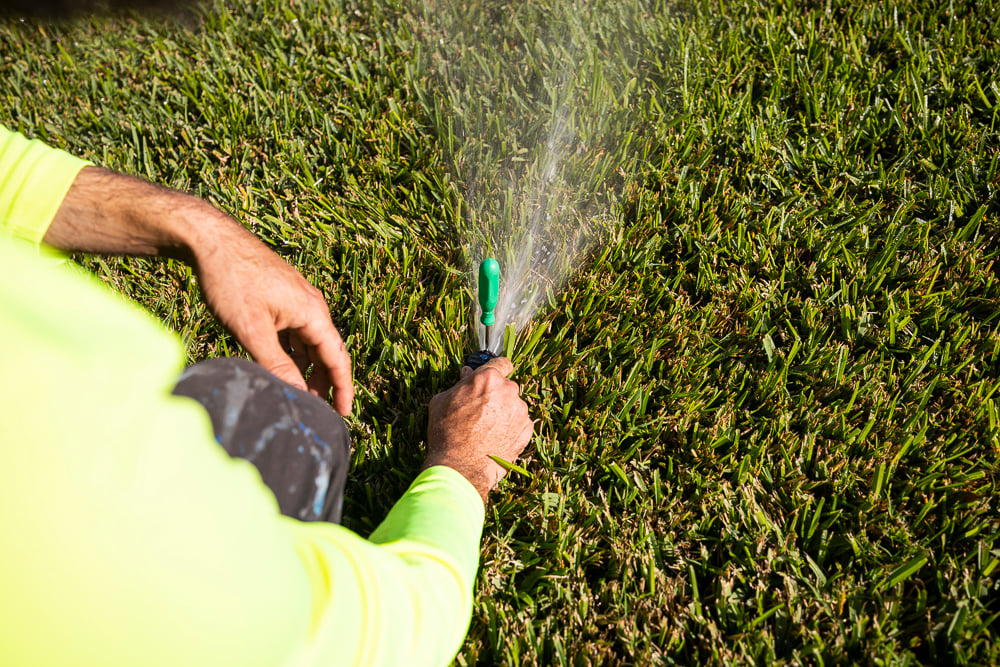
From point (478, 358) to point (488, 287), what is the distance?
0.25 meters

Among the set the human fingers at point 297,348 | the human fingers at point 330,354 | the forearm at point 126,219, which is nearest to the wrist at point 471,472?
the human fingers at point 330,354

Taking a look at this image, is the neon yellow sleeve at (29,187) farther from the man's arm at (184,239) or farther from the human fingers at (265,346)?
the human fingers at (265,346)

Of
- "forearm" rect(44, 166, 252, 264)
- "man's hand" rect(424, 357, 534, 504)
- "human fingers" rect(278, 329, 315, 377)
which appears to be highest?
"forearm" rect(44, 166, 252, 264)

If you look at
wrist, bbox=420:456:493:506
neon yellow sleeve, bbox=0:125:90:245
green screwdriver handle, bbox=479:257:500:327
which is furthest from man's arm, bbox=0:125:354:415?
green screwdriver handle, bbox=479:257:500:327

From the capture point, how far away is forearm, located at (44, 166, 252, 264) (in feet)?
5.39

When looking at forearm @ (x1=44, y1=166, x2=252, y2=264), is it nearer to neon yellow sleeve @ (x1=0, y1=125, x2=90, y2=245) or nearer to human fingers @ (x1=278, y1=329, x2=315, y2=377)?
neon yellow sleeve @ (x1=0, y1=125, x2=90, y2=245)

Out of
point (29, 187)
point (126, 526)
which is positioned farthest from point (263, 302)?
point (126, 526)

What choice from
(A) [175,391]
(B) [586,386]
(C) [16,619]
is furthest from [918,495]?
(C) [16,619]

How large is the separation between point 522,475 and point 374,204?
1.17 metres

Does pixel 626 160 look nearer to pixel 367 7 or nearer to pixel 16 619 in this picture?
pixel 367 7

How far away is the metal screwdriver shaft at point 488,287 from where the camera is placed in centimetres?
198

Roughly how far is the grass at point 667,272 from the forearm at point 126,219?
2.02ft

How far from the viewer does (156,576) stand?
0.86 m

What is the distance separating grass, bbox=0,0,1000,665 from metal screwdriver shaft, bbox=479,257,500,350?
15 centimetres
